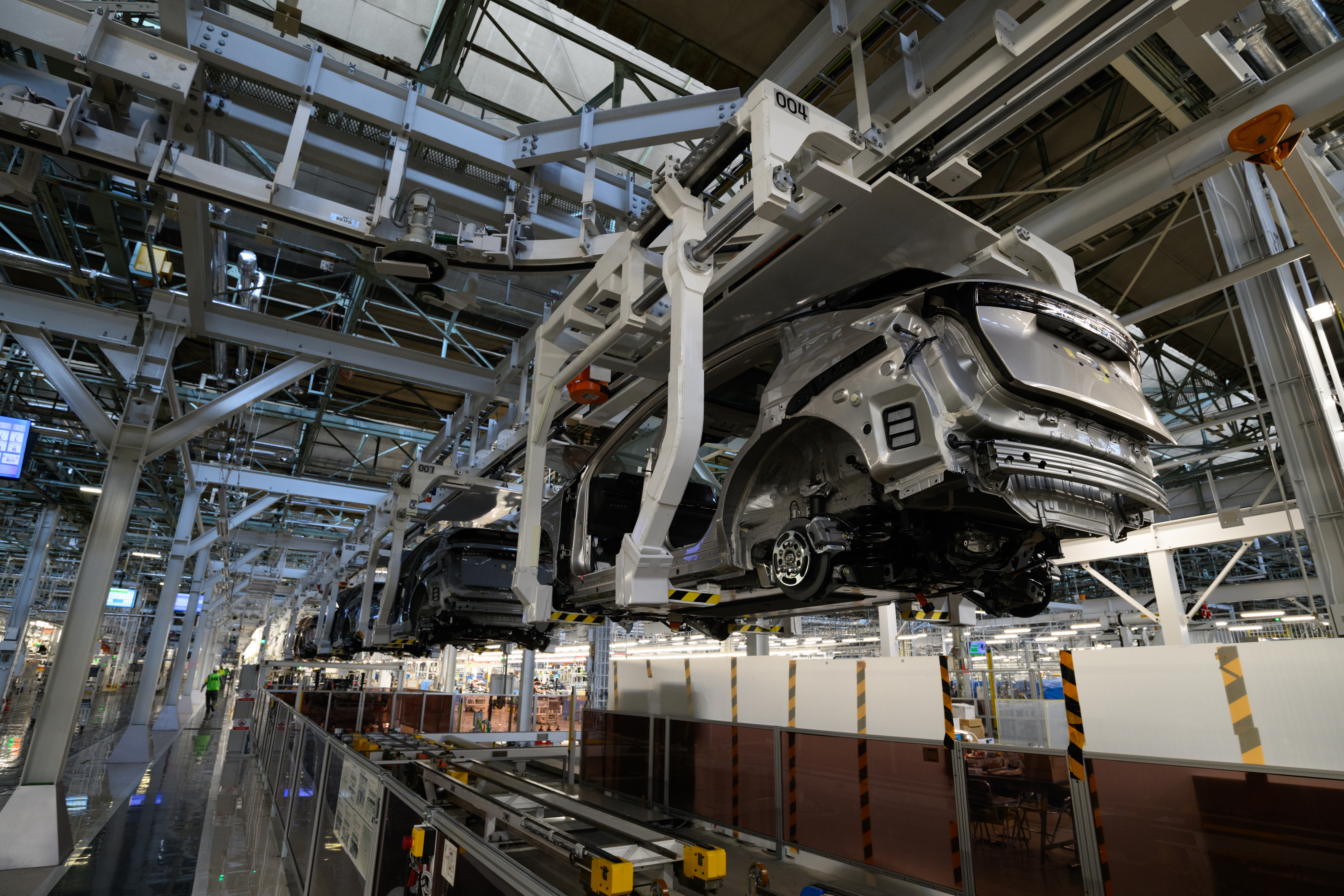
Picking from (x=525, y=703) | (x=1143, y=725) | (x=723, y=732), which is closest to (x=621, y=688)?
(x=723, y=732)

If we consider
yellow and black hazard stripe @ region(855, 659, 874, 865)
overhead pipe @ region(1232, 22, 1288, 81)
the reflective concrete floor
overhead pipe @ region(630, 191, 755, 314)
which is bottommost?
the reflective concrete floor

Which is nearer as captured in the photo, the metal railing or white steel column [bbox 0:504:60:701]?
the metal railing

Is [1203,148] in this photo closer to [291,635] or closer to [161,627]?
[161,627]

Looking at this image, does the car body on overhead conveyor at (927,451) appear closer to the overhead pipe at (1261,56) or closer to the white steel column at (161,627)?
the overhead pipe at (1261,56)

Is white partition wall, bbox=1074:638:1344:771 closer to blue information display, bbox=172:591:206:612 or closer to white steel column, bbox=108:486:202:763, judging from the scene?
white steel column, bbox=108:486:202:763

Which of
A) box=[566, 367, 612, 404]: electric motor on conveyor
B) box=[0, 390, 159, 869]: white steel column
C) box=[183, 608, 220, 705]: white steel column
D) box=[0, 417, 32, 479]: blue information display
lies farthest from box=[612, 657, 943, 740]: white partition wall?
box=[183, 608, 220, 705]: white steel column

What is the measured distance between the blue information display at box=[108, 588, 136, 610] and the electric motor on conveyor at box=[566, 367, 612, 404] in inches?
1044

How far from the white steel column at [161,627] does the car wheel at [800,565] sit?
12.4 metres

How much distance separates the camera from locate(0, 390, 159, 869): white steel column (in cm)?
557

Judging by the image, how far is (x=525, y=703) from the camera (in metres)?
12.3

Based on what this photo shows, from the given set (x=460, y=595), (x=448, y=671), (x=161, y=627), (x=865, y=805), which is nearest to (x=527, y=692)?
(x=460, y=595)

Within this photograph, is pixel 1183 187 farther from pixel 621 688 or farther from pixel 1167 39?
pixel 621 688

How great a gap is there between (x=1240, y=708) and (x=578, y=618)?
3932mm

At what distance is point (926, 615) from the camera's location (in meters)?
4.14
